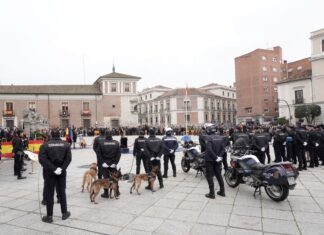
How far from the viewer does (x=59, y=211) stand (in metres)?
5.88

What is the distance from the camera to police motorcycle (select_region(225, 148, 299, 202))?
6121 millimetres

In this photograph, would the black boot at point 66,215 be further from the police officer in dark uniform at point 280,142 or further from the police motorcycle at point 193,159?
the police officer in dark uniform at point 280,142

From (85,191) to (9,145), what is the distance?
9337 millimetres

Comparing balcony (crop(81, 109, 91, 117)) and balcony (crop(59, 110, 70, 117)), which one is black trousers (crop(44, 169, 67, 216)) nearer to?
balcony (crop(81, 109, 91, 117))

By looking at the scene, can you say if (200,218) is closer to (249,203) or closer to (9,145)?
(249,203)

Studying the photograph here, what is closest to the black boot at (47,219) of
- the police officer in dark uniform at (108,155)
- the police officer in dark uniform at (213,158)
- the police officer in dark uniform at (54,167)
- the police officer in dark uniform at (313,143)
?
the police officer in dark uniform at (54,167)

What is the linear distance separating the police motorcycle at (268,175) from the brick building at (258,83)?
177 feet

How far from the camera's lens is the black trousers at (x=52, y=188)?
209 inches

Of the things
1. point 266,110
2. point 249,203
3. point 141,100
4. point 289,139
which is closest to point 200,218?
point 249,203

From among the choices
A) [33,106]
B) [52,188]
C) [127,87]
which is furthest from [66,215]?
[127,87]

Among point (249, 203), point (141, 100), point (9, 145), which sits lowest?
point (249, 203)

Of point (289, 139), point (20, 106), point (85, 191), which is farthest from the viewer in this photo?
point (20, 106)

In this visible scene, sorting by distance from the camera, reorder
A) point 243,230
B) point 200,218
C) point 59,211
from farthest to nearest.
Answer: point 59,211
point 200,218
point 243,230

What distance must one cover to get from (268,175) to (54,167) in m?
4.83
